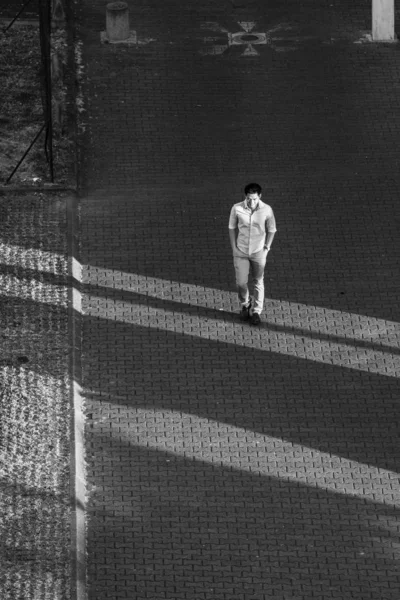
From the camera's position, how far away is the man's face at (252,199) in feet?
55.9

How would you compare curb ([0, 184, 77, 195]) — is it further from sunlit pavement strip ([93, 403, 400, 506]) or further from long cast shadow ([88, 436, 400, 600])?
long cast shadow ([88, 436, 400, 600])

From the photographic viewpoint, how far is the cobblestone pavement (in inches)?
578

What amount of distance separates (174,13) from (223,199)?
5.86 metres

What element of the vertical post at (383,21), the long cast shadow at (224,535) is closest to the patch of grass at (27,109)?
the vertical post at (383,21)

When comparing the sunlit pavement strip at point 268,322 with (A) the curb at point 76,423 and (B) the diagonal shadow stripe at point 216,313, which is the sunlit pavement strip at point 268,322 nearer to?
(B) the diagonal shadow stripe at point 216,313

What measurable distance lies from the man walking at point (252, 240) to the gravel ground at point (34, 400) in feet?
6.47

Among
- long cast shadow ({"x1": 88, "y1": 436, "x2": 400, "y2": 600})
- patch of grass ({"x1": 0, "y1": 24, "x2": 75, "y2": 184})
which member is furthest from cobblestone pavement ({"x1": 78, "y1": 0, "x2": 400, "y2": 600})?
patch of grass ({"x1": 0, "y1": 24, "x2": 75, "y2": 184})

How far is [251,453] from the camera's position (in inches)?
624

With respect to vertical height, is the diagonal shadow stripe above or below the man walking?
below

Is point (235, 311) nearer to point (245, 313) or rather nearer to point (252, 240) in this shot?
point (245, 313)

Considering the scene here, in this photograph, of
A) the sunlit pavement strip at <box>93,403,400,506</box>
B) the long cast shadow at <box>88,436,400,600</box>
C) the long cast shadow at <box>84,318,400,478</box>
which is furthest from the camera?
the long cast shadow at <box>84,318,400,478</box>

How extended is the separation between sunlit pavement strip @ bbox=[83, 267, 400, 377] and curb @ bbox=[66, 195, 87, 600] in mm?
192

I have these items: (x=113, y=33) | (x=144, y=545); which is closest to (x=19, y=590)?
(x=144, y=545)

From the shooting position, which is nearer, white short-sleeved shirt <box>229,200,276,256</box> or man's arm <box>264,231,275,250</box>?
white short-sleeved shirt <box>229,200,276,256</box>
